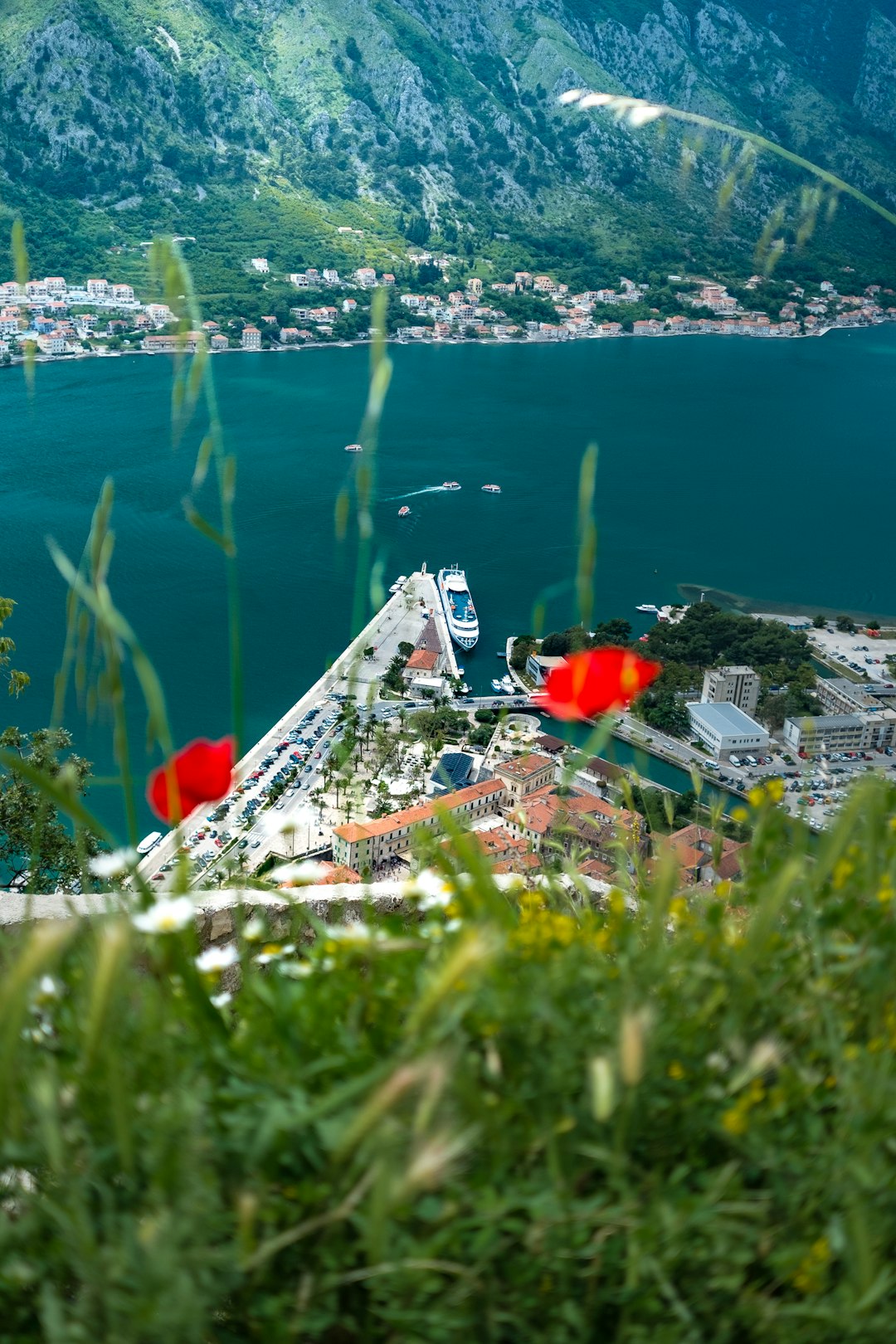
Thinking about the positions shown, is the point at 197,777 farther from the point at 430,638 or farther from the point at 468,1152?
the point at 430,638

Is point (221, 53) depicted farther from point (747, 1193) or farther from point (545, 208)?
point (747, 1193)

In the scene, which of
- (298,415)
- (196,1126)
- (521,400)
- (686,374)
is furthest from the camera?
(686,374)

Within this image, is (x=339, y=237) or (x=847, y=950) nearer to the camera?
(x=847, y=950)

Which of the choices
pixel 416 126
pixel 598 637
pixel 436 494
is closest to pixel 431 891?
pixel 598 637

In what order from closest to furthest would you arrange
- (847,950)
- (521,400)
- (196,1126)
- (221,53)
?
(196,1126) → (847,950) → (521,400) → (221,53)

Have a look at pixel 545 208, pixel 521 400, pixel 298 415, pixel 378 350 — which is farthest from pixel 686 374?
pixel 378 350

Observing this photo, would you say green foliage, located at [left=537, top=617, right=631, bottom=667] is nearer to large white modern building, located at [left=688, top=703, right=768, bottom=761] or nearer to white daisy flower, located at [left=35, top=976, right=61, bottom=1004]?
large white modern building, located at [left=688, top=703, right=768, bottom=761]

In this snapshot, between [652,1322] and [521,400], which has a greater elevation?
[652,1322]

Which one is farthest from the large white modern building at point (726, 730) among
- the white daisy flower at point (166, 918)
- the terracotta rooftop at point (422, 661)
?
the white daisy flower at point (166, 918)
